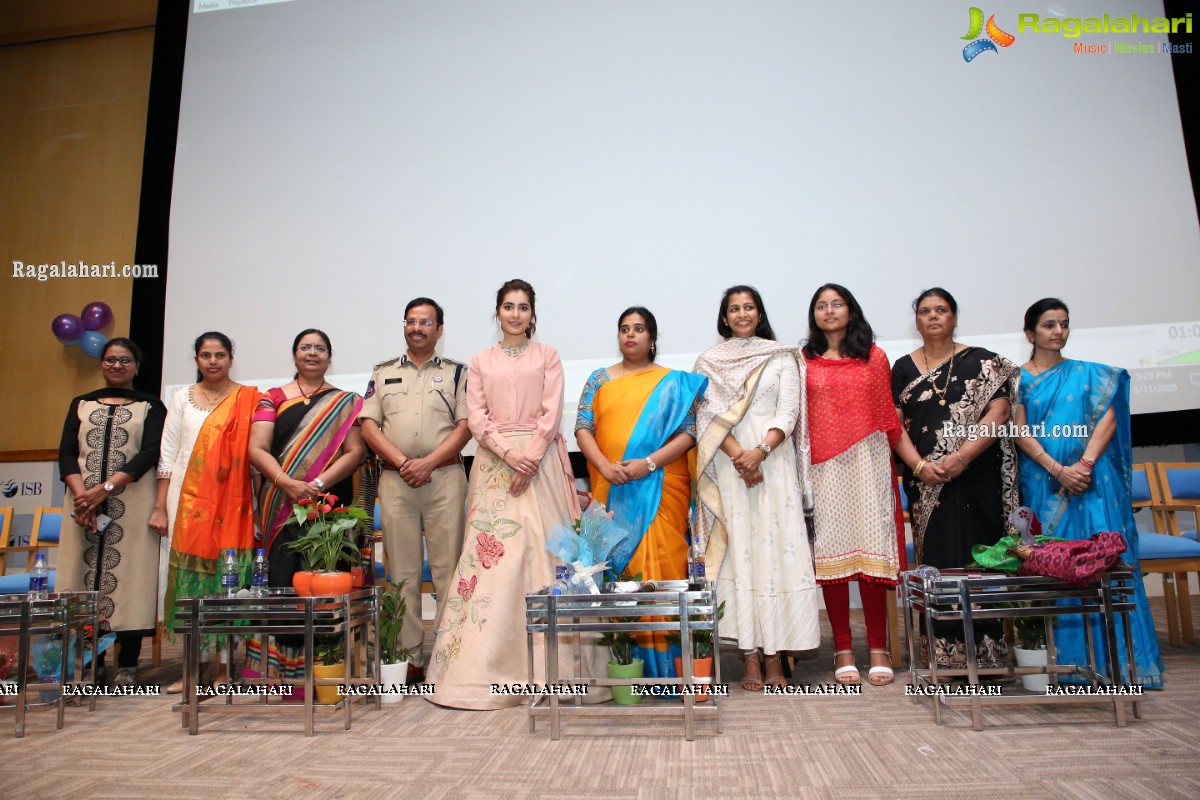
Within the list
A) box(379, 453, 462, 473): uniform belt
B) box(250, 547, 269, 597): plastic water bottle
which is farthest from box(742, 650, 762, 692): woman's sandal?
box(250, 547, 269, 597): plastic water bottle

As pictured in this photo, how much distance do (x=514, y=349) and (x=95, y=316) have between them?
12.8ft

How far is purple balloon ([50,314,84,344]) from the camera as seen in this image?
525 cm

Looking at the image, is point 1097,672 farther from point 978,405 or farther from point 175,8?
point 175,8

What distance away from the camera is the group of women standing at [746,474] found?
2.62 m

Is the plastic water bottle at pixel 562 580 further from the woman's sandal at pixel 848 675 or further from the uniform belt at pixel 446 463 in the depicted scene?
the woman's sandal at pixel 848 675

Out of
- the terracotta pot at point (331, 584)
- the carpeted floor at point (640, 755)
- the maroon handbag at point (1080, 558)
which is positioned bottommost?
the carpeted floor at point (640, 755)

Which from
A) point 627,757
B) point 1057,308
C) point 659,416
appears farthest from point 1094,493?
point 627,757

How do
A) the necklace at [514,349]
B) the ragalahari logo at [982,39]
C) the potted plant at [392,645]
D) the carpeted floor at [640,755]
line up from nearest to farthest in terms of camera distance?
the carpeted floor at [640,755] → the potted plant at [392,645] → the necklace at [514,349] → the ragalahari logo at [982,39]

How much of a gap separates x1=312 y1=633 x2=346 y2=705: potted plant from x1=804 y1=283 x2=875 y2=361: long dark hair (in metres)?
2.00

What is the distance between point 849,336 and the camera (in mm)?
2852

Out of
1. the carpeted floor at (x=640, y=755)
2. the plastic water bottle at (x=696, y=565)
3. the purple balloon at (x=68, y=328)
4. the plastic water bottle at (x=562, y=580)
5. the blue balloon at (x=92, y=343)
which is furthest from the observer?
the purple balloon at (x=68, y=328)

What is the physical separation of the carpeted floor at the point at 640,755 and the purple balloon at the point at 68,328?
357 cm

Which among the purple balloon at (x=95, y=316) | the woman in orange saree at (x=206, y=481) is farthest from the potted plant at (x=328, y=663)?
the purple balloon at (x=95, y=316)

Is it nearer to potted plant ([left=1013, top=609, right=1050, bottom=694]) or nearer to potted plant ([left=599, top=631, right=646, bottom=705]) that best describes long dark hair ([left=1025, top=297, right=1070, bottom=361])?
potted plant ([left=1013, top=609, right=1050, bottom=694])
